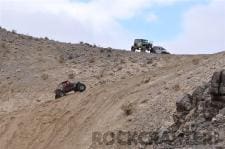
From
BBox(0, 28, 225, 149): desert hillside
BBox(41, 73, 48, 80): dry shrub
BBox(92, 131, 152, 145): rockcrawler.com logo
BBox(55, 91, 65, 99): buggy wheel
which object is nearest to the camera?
BBox(92, 131, 152, 145): rockcrawler.com logo

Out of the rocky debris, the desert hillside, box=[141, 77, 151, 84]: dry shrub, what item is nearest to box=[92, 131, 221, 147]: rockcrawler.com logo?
the rocky debris

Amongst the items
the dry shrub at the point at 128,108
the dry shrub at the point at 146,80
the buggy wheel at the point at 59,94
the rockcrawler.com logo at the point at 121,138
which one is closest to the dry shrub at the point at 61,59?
the buggy wheel at the point at 59,94

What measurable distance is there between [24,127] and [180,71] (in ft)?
26.4

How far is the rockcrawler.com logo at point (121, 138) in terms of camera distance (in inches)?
805

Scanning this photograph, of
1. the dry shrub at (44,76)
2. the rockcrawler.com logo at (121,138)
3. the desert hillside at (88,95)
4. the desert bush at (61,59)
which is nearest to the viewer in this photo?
the rockcrawler.com logo at (121,138)

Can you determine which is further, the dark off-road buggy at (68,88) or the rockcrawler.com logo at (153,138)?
the dark off-road buggy at (68,88)

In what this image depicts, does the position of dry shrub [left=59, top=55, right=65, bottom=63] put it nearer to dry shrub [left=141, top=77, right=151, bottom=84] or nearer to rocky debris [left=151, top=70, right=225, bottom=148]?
dry shrub [left=141, top=77, right=151, bottom=84]

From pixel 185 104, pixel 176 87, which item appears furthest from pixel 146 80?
pixel 185 104

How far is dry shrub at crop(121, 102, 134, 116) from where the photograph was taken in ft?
82.7

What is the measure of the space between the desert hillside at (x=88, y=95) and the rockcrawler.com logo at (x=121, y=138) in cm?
59

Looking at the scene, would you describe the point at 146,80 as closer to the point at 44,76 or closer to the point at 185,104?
the point at 185,104

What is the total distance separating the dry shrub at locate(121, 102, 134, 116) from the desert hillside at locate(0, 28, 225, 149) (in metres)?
0.04

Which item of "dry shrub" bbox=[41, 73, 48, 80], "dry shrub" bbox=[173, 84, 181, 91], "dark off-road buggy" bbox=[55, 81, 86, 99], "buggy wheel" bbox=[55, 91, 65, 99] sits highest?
"dry shrub" bbox=[173, 84, 181, 91]

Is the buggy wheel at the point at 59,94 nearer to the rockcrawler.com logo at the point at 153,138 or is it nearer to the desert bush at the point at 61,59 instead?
the rockcrawler.com logo at the point at 153,138
